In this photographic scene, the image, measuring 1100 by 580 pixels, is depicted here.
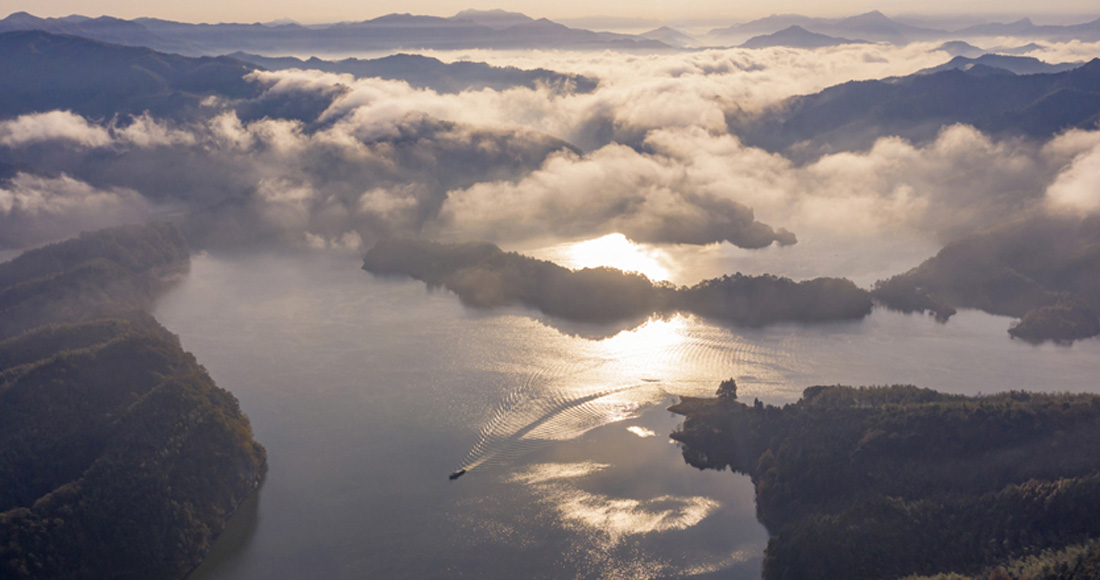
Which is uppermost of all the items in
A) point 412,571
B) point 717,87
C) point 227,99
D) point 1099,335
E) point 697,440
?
point 717,87

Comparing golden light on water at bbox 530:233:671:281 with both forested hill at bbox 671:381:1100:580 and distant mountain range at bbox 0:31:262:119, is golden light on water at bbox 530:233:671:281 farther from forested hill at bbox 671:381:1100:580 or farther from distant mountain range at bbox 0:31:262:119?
distant mountain range at bbox 0:31:262:119

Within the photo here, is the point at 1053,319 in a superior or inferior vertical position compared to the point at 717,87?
inferior

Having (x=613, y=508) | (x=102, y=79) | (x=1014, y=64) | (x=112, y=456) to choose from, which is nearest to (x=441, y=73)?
(x=102, y=79)

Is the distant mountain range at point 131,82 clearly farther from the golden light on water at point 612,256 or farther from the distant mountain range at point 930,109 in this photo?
the golden light on water at point 612,256

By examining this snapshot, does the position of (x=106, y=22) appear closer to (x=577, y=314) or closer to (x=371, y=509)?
(x=577, y=314)

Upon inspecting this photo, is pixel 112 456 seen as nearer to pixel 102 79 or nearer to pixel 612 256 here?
pixel 612 256

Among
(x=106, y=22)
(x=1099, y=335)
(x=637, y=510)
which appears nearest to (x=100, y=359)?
(x=637, y=510)
